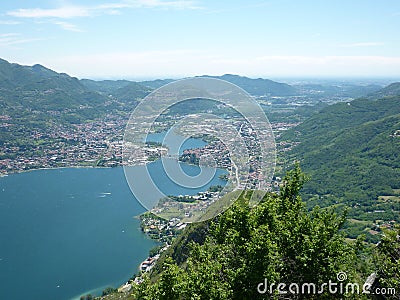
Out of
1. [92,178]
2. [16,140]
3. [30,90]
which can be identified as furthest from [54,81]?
[92,178]

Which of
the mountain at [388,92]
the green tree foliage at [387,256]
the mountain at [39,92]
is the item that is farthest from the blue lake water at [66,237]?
the mountain at [388,92]

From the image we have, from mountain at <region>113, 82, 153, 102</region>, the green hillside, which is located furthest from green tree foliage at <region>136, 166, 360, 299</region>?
mountain at <region>113, 82, 153, 102</region>

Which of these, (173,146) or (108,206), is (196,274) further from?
(108,206)

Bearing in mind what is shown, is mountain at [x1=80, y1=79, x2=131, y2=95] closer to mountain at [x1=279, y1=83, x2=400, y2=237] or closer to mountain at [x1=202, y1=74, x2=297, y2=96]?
mountain at [x1=202, y1=74, x2=297, y2=96]

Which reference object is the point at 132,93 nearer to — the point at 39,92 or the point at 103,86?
the point at 39,92

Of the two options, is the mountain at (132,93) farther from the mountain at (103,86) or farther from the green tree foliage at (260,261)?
the green tree foliage at (260,261)

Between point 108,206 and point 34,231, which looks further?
point 108,206
